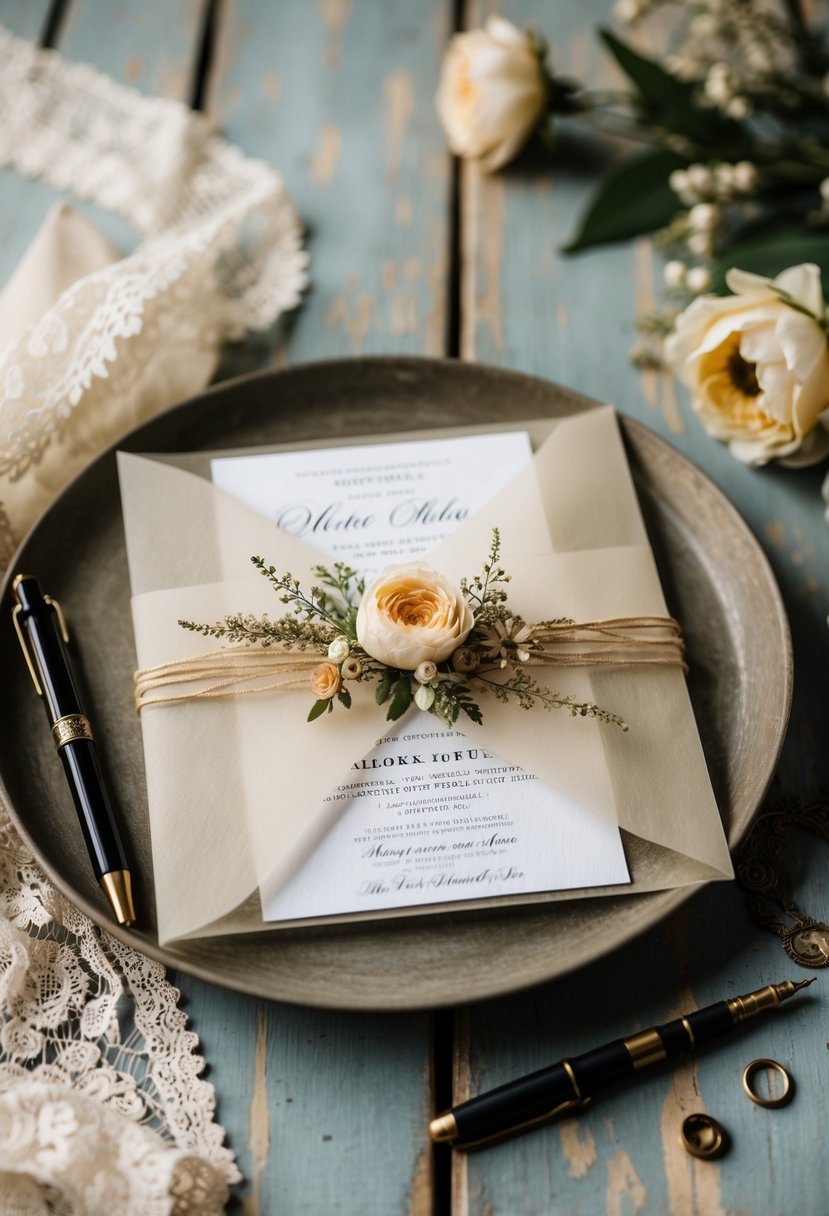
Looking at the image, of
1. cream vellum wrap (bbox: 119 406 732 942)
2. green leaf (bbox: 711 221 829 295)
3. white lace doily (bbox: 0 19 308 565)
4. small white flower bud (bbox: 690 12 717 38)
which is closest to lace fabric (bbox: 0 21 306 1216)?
white lace doily (bbox: 0 19 308 565)

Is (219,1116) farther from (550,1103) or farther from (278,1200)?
(550,1103)

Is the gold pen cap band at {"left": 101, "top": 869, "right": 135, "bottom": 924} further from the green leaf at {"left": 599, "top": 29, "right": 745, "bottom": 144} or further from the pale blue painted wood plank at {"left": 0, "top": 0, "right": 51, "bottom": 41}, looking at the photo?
the pale blue painted wood plank at {"left": 0, "top": 0, "right": 51, "bottom": 41}

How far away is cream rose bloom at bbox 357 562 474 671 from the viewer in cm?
68

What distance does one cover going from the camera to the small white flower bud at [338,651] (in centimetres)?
71

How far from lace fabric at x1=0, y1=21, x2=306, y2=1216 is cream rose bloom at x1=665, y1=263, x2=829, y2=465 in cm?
46

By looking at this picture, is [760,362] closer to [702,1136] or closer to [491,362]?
[491,362]

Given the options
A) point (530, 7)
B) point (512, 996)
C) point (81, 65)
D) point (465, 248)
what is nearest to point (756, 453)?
point (465, 248)

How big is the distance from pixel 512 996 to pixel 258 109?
1104 mm

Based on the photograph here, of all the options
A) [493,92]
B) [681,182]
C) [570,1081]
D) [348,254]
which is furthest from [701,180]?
[570,1081]

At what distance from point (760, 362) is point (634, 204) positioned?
37cm

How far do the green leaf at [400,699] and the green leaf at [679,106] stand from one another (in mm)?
793

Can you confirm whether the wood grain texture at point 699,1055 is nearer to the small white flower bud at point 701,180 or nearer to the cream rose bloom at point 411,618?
the cream rose bloom at point 411,618

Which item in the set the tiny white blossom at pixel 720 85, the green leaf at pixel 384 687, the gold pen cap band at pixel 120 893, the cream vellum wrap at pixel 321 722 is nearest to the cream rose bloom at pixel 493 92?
the tiny white blossom at pixel 720 85

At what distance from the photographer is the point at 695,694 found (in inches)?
30.7
